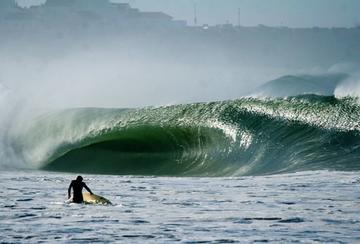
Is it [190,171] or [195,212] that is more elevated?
[190,171]

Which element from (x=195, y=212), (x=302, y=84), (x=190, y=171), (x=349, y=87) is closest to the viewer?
(x=195, y=212)

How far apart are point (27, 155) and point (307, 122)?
856 cm

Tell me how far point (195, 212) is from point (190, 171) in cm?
921

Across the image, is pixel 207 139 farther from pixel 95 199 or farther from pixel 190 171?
pixel 95 199

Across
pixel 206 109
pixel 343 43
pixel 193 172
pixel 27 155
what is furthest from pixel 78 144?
pixel 343 43

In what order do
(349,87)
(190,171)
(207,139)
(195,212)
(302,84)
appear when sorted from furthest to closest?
(302,84), (349,87), (207,139), (190,171), (195,212)

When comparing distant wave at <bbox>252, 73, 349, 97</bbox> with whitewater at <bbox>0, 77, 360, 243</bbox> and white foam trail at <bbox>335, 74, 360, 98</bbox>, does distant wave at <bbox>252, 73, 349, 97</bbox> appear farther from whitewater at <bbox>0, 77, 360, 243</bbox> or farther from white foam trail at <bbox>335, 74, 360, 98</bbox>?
white foam trail at <bbox>335, 74, 360, 98</bbox>

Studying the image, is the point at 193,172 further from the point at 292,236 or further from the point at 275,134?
the point at 292,236

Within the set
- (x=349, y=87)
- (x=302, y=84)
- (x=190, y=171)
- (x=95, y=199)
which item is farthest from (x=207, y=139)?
(x=302, y=84)

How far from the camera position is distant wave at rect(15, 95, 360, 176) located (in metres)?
22.6

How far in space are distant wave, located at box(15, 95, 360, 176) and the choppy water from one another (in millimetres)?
3343

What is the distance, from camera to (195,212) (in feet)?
45.9

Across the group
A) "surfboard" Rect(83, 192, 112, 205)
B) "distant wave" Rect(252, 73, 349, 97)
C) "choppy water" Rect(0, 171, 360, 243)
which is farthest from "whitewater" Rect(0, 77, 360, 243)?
"distant wave" Rect(252, 73, 349, 97)

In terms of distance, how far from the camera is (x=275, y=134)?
24672 millimetres
